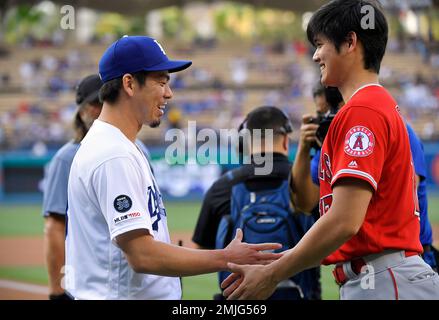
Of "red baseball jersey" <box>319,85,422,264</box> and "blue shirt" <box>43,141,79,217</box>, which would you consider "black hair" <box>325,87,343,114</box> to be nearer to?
"red baseball jersey" <box>319,85,422,264</box>

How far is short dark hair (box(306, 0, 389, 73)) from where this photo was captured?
307 cm

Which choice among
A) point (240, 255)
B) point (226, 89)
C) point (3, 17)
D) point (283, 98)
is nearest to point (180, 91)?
point (226, 89)

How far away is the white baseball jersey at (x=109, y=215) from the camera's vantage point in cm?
294

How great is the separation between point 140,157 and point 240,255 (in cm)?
63

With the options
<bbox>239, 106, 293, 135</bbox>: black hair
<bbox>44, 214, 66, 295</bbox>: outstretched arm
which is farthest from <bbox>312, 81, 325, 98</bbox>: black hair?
<bbox>44, 214, 66, 295</bbox>: outstretched arm

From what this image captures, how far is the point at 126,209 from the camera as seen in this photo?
2920mm

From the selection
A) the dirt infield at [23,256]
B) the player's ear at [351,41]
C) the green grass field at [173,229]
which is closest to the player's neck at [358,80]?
the player's ear at [351,41]

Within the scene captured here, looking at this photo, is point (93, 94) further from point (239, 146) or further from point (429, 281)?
point (429, 281)

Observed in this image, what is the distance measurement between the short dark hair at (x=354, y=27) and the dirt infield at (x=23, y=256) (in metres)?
6.08

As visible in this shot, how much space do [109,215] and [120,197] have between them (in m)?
0.09

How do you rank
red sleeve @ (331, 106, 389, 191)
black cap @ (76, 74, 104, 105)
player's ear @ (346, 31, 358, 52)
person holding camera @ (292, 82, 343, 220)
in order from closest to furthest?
red sleeve @ (331, 106, 389, 191) → player's ear @ (346, 31, 358, 52) → person holding camera @ (292, 82, 343, 220) → black cap @ (76, 74, 104, 105)

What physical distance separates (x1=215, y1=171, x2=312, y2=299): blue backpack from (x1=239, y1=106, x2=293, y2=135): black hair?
36cm

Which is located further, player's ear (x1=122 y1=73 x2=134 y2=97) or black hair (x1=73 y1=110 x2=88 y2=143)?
black hair (x1=73 y1=110 x2=88 y2=143)

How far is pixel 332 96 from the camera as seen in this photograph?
4.41m
